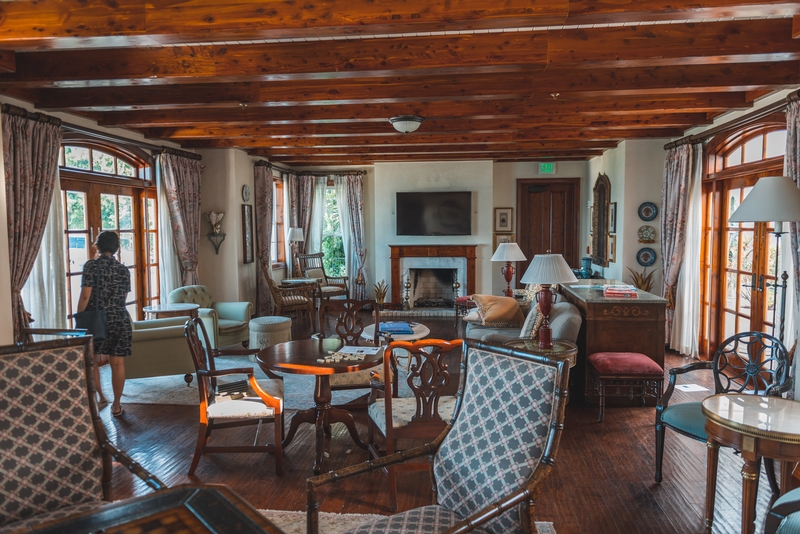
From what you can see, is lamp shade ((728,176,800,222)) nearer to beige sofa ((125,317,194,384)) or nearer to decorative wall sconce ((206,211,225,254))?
beige sofa ((125,317,194,384))

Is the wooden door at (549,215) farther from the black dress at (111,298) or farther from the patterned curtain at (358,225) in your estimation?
the black dress at (111,298)

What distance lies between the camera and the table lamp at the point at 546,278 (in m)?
3.88

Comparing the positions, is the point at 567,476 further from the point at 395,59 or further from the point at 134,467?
the point at 395,59

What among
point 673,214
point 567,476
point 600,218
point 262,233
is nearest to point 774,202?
point 567,476

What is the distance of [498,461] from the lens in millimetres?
1914

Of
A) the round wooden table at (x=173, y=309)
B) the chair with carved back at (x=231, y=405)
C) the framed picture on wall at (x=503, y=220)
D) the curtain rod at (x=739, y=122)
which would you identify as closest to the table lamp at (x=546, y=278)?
the chair with carved back at (x=231, y=405)

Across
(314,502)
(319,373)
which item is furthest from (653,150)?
(314,502)

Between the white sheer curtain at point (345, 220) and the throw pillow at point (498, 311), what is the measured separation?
470 cm

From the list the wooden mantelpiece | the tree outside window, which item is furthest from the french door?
the wooden mantelpiece

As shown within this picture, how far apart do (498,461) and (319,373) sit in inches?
61.7

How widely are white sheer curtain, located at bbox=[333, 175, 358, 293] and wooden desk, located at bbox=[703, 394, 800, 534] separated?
26.2ft

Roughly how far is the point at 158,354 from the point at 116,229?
201 cm

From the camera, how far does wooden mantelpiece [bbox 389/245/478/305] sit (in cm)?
942

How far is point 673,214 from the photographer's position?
6.39m
